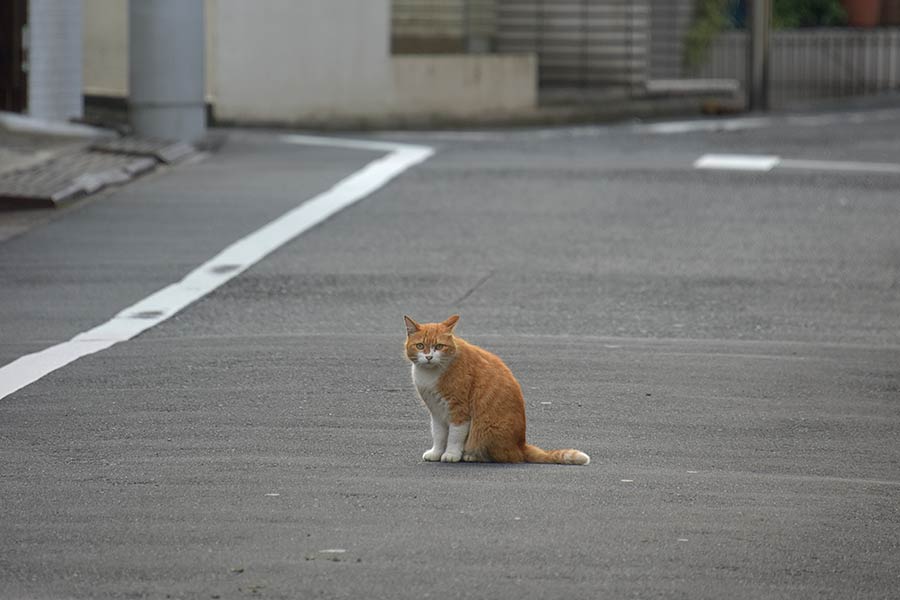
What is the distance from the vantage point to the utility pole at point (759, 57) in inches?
1141

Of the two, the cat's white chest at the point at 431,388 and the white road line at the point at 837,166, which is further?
the white road line at the point at 837,166

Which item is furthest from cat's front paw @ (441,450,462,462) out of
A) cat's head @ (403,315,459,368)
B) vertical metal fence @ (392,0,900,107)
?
vertical metal fence @ (392,0,900,107)

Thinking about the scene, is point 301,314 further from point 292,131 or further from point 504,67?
point 504,67

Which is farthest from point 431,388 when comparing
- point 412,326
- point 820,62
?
point 820,62

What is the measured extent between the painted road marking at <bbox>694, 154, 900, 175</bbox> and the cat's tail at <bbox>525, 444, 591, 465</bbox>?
41.0ft

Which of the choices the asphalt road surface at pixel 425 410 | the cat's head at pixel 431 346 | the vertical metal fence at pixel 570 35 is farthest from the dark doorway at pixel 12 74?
the cat's head at pixel 431 346

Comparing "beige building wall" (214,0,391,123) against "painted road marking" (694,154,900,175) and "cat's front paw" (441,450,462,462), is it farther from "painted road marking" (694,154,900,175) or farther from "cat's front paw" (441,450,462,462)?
"cat's front paw" (441,450,462,462)

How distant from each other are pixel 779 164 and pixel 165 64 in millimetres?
7008

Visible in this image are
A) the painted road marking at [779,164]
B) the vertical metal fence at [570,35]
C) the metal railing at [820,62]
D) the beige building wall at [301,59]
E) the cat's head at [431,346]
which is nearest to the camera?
the cat's head at [431,346]

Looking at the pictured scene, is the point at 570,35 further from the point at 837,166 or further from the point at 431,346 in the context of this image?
the point at 431,346

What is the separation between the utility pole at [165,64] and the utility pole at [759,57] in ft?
35.3

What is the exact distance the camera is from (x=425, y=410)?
9273 millimetres

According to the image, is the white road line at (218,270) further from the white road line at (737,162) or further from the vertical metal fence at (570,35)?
the vertical metal fence at (570,35)

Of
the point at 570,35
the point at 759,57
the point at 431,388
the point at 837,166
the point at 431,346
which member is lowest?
the point at 431,388
